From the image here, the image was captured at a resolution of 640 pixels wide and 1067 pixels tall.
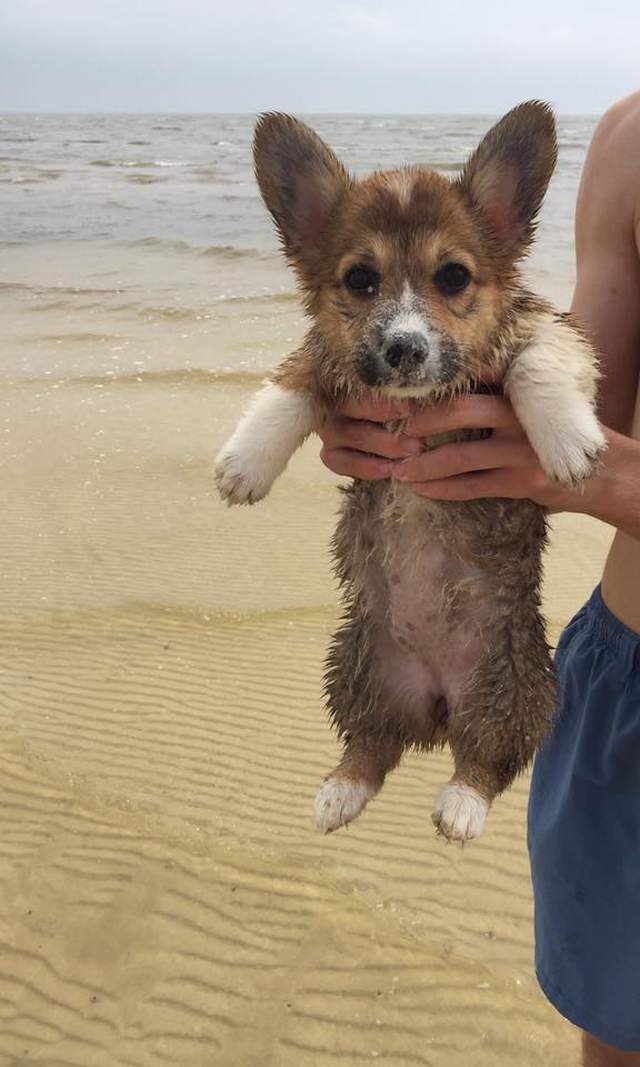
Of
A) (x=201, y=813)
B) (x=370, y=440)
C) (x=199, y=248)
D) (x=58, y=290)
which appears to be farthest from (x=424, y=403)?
(x=199, y=248)

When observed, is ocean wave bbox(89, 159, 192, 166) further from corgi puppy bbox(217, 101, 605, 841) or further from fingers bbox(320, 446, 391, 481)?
fingers bbox(320, 446, 391, 481)

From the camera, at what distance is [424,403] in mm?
2801

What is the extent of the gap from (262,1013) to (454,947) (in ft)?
3.07

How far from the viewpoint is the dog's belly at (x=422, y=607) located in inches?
117

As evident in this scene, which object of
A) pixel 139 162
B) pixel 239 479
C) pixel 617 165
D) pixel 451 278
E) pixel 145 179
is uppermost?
pixel 617 165

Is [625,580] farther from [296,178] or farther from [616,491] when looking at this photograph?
[296,178]

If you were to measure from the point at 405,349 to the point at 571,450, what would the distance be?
51cm

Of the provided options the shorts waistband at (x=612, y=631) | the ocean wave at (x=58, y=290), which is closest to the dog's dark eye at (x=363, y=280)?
the shorts waistband at (x=612, y=631)

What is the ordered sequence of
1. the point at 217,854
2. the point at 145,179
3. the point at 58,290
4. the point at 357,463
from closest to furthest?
the point at 357,463 → the point at 217,854 → the point at 58,290 → the point at 145,179

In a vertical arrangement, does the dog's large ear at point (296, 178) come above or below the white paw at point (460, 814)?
above

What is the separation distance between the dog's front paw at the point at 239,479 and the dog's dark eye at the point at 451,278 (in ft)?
2.52

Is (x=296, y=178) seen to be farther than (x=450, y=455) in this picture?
Yes

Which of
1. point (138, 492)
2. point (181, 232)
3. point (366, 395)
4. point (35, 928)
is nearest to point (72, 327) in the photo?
point (138, 492)

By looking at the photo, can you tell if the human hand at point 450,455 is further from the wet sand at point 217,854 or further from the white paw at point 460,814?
the wet sand at point 217,854
